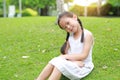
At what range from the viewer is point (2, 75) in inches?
242

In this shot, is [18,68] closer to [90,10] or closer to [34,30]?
[34,30]

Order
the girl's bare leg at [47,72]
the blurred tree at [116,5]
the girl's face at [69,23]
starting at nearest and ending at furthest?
1. the girl's bare leg at [47,72]
2. the girl's face at [69,23]
3. the blurred tree at [116,5]

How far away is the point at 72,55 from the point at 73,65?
22 centimetres

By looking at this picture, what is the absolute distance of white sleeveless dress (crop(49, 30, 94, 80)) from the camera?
512 centimetres

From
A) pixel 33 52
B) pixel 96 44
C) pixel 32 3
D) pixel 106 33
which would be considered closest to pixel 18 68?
pixel 33 52

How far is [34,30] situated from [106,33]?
2.33 metres

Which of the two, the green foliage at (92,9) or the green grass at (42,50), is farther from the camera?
the green foliage at (92,9)

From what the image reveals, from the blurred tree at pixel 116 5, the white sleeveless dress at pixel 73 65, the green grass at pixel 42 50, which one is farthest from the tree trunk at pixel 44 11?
the white sleeveless dress at pixel 73 65

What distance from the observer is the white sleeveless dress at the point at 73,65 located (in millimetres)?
5117

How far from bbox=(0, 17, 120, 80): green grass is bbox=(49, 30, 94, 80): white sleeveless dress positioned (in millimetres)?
258

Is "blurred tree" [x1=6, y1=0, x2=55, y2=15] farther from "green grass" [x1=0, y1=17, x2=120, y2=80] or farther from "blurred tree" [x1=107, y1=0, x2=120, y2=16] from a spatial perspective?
"green grass" [x1=0, y1=17, x2=120, y2=80]

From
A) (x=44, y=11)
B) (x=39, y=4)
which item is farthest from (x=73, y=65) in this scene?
(x=44, y=11)

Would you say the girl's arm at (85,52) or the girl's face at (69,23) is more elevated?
the girl's face at (69,23)

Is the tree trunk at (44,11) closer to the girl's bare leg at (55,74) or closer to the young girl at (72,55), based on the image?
the young girl at (72,55)
